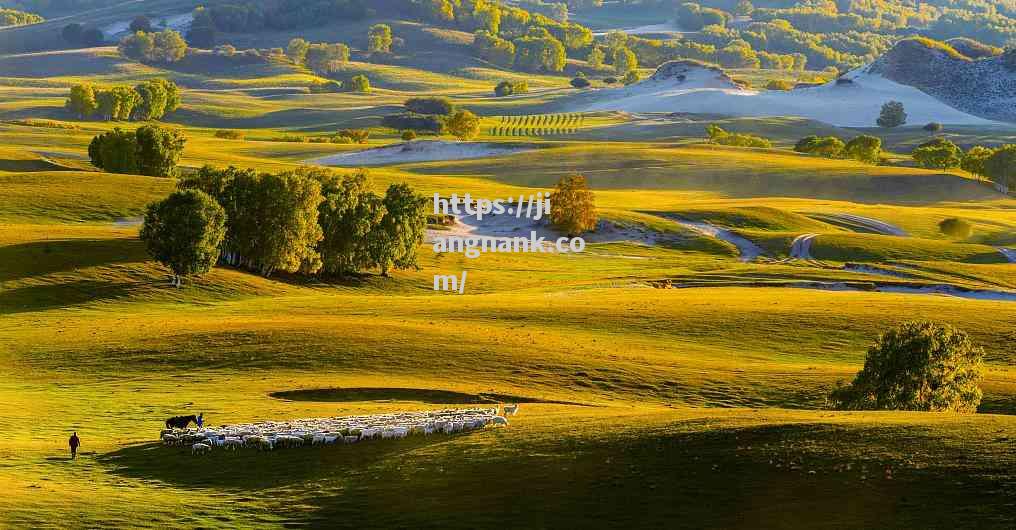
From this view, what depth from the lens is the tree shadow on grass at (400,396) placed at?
5625 cm

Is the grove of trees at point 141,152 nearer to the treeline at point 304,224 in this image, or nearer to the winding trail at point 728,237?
the treeline at point 304,224

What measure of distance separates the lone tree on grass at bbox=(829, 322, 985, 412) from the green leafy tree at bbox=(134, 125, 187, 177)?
108 m

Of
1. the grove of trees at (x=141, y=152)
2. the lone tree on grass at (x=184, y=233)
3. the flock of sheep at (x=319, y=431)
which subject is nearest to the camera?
the flock of sheep at (x=319, y=431)

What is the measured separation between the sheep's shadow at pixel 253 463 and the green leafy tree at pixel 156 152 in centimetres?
10783

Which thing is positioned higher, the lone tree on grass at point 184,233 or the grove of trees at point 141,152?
the grove of trees at point 141,152

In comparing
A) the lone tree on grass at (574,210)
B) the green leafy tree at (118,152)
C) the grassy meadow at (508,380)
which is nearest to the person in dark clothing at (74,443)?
the grassy meadow at (508,380)

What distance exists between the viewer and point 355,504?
36.2 m

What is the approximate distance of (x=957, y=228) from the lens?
14912cm

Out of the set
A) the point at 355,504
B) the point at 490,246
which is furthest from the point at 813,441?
the point at 490,246

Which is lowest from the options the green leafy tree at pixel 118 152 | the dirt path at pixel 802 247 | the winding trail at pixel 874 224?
the dirt path at pixel 802 247

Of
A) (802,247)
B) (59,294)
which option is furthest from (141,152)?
(802,247)

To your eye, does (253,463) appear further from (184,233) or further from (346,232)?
(346,232)

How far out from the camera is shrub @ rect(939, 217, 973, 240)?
148375 millimetres

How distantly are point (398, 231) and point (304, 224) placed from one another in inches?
426
